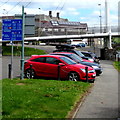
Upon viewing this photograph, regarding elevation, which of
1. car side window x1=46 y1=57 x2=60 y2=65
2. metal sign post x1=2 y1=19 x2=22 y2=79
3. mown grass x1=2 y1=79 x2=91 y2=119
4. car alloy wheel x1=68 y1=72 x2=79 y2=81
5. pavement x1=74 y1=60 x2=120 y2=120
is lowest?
pavement x1=74 y1=60 x2=120 y2=120

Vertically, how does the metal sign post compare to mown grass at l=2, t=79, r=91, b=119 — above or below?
above

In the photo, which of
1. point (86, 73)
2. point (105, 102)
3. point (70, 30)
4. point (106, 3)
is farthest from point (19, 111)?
point (70, 30)

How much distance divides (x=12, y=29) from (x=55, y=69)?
3.09 m

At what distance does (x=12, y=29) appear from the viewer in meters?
13.3

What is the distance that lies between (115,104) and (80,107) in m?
1.37

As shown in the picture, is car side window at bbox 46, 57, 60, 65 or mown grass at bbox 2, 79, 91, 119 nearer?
mown grass at bbox 2, 79, 91, 119

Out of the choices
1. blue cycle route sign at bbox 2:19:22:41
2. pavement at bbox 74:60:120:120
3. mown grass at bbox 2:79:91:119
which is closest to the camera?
mown grass at bbox 2:79:91:119

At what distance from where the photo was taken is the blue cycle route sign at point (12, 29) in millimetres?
13219

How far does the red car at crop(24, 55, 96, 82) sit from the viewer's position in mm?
14000

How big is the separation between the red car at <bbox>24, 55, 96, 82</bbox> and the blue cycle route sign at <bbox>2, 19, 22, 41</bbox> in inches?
78.0

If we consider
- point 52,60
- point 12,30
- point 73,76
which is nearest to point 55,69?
point 52,60

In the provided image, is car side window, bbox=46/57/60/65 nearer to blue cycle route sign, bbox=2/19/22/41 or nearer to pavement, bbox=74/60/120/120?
blue cycle route sign, bbox=2/19/22/41

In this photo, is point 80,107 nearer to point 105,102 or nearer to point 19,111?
point 105,102

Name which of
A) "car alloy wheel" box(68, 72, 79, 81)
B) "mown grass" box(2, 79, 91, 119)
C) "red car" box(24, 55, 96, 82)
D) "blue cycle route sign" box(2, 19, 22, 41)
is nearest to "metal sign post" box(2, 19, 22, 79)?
"blue cycle route sign" box(2, 19, 22, 41)
